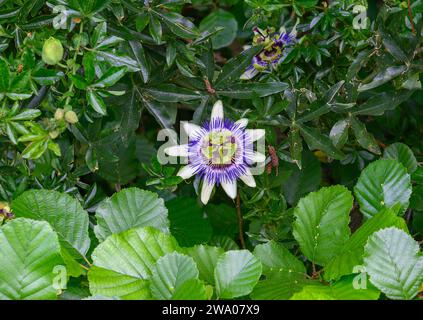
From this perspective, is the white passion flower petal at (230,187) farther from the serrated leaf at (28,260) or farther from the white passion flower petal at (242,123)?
the serrated leaf at (28,260)

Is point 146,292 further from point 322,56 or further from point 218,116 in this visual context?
point 322,56

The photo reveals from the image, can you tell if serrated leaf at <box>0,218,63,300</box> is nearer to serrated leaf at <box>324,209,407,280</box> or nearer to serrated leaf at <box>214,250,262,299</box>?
serrated leaf at <box>214,250,262,299</box>

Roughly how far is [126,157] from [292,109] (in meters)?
0.46

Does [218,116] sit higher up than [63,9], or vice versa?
[63,9]

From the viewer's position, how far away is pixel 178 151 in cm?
100

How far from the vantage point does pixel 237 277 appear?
2.43 ft

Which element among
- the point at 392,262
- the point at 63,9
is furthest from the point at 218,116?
the point at 392,262

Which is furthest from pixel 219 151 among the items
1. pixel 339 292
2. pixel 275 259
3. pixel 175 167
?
pixel 339 292

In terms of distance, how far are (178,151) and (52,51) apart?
242mm

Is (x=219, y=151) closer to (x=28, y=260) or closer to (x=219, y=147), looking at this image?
(x=219, y=147)

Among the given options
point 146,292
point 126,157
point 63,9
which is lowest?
point 126,157

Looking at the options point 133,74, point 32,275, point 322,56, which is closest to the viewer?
point 32,275

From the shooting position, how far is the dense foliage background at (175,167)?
0.73 meters

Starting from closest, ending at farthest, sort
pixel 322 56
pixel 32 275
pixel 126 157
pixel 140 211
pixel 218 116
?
pixel 32 275, pixel 140 211, pixel 218 116, pixel 322 56, pixel 126 157
